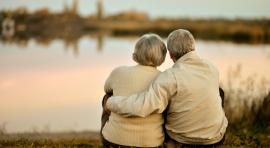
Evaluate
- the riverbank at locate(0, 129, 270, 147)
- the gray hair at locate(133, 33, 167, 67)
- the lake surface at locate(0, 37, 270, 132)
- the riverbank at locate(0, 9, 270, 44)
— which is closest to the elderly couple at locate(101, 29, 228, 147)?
the gray hair at locate(133, 33, 167, 67)

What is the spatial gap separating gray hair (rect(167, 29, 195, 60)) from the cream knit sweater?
21 centimetres

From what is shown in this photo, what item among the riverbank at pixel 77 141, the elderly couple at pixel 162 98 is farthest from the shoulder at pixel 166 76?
Result: the riverbank at pixel 77 141

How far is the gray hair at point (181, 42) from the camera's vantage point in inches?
169

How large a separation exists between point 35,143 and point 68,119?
4.17 m

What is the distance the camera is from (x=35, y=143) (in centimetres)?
558

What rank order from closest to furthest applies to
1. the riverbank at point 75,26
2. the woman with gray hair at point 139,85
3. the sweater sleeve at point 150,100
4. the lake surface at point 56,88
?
1. the sweater sleeve at point 150,100
2. the woman with gray hair at point 139,85
3. the lake surface at point 56,88
4. the riverbank at point 75,26

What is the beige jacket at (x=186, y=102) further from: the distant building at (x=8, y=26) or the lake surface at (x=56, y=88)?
the distant building at (x=8, y=26)

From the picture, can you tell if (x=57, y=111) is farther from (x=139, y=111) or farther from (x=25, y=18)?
(x=25, y=18)

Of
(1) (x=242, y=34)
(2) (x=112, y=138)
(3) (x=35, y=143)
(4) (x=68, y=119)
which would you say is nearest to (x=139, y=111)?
(2) (x=112, y=138)

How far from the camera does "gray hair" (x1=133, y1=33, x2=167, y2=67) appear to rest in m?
4.21

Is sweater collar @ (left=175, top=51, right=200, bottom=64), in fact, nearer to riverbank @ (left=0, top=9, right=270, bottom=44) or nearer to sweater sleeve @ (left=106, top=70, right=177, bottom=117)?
sweater sleeve @ (left=106, top=70, right=177, bottom=117)

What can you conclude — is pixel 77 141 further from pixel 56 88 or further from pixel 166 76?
pixel 56 88

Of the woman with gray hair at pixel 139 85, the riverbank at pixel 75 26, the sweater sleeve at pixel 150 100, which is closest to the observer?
the sweater sleeve at pixel 150 100

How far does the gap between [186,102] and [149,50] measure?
1.46 ft
